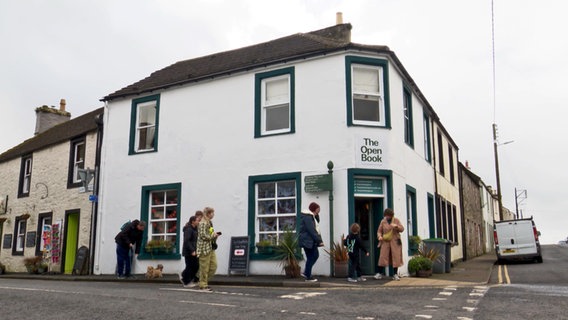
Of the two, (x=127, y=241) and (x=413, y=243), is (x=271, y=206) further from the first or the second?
(x=413, y=243)

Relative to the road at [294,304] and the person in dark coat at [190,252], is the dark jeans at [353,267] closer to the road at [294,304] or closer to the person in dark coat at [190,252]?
the road at [294,304]

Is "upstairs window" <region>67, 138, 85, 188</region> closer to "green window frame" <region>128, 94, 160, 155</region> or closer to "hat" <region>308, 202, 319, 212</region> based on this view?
"green window frame" <region>128, 94, 160, 155</region>

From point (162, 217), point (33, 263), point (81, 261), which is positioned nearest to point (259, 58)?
point (162, 217)

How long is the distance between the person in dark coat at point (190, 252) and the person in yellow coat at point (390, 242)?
4255mm

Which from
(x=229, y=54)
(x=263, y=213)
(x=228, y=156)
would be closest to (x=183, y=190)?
(x=228, y=156)

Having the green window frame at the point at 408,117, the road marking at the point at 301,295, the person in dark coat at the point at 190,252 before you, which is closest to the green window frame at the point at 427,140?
the green window frame at the point at 408,117

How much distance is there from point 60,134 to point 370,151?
14.0m

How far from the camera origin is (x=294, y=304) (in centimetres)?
754

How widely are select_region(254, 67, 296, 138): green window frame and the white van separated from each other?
41.5 feet

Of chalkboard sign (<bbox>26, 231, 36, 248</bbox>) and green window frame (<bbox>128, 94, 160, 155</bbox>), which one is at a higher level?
green window frame (<bbox>128, 94, 160, 155</bbox>)

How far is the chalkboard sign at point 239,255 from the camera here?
13226mm

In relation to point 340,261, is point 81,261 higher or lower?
lower

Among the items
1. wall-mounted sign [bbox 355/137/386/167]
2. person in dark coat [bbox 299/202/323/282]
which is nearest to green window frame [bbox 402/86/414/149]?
wall-mounted sign [bbox 355/137/386/167]

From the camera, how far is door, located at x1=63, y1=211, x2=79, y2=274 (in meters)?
18.2
